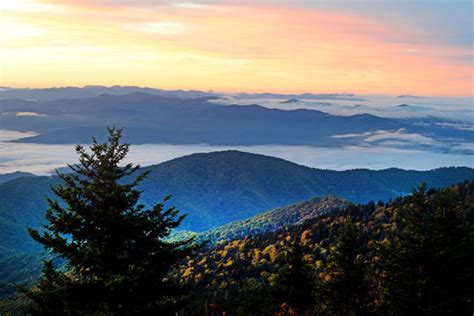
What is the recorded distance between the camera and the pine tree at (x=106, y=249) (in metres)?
15.9

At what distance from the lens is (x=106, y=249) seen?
16.4 metres

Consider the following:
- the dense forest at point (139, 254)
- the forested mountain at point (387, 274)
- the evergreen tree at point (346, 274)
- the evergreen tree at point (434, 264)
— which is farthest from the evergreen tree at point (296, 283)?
the evergreen tree at point (434, 264)

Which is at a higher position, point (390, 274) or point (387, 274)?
point (390, 274)

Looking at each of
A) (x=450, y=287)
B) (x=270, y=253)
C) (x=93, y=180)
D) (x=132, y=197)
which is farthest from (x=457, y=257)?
(x=270, y=253)

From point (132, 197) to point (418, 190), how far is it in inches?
467

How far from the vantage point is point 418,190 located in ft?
69.3

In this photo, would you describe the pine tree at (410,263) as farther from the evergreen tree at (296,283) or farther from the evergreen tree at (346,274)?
the evergreen tree at (296,283)

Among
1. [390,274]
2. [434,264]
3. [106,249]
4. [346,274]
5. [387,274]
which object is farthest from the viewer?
[346,274]

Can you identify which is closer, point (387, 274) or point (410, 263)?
point (410, 263)

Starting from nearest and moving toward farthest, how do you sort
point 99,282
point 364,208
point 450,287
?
point 99,282, point 450,287, point 364,208

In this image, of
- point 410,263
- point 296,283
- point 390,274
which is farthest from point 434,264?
point 296,283

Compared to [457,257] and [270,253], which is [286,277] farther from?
[270,253]

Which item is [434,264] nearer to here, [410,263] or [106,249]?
[410,263]

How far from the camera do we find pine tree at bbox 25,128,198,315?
1594cm
